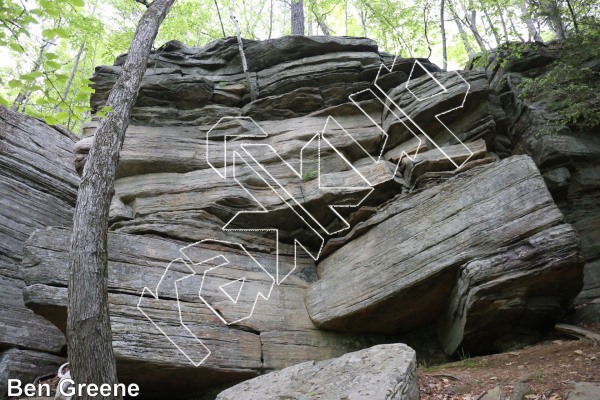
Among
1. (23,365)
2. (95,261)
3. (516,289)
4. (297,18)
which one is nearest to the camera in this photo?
(95,261)

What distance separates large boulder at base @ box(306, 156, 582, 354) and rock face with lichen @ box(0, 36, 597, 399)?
3 centimetres

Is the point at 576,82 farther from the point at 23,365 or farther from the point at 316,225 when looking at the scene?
the point at 23,365

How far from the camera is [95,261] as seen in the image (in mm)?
5695

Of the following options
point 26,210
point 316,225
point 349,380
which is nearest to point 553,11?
point 316,225

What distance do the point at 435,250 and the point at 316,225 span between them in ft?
9.34

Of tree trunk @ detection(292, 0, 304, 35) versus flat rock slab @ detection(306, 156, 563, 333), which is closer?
flat rock slab @ detection(306, 156, 563, 333)

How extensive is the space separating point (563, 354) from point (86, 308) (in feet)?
21.3

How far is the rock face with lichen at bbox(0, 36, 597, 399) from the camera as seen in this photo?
775 cm

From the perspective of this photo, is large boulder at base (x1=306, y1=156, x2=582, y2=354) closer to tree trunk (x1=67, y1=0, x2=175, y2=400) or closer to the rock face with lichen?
the rock face with lichen

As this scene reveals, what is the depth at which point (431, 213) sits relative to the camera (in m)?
8.70

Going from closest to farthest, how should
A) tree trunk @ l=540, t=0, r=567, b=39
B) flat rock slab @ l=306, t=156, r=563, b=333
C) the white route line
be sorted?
flat rock slab @ l=306, t=156, r=563, b=333 < the white route line < tree trunk @ l=540, t=0, r=567, b=39

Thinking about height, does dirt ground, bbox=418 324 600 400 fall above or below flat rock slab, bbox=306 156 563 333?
below

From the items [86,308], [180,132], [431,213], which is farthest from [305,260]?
[86,308]

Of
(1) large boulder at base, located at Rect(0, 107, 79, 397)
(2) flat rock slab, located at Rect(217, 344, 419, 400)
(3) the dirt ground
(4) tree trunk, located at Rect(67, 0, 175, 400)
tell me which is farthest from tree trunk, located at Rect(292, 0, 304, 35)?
(2) flat rock slab, located at Rect(217, 344, 419, 400)
